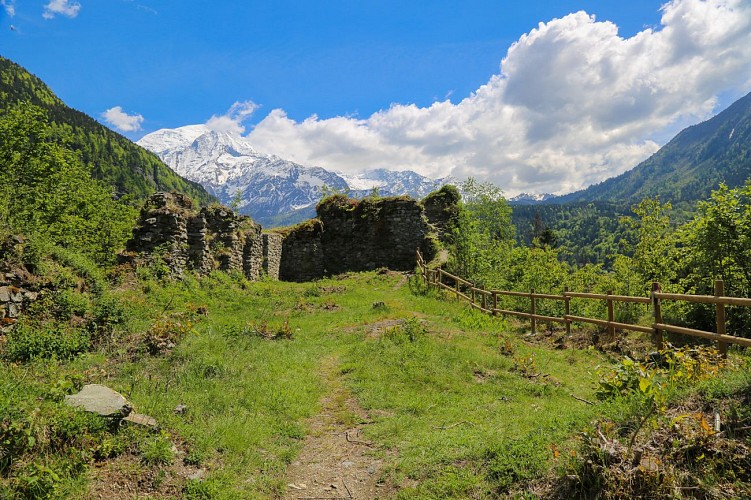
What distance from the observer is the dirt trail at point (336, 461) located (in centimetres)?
504

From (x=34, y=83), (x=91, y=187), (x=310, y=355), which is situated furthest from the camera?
(x=34, y=83)

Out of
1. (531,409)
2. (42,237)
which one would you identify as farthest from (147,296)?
(531,409)

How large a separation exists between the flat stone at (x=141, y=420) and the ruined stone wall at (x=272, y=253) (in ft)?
70.2

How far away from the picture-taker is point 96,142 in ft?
455

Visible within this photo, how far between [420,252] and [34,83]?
573ft

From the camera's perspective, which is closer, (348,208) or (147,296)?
(147,296)

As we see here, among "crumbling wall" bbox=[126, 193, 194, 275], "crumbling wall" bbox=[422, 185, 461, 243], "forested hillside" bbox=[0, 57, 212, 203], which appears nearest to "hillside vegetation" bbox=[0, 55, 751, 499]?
"crumbling wall" bbox=[126, 193, 194, 275]

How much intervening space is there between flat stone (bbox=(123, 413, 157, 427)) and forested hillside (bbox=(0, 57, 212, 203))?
134 m

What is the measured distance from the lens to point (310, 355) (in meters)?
10.6

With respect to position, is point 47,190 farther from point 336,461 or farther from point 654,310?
point 654,310

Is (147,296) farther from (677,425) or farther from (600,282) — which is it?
(600,282)

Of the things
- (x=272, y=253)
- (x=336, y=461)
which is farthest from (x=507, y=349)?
(x=272, y=253)

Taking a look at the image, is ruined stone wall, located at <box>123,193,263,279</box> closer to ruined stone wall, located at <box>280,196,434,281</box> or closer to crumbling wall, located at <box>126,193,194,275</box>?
crumbling wall, located at <box>126,193,194,275</box>

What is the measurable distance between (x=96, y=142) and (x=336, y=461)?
171 m
